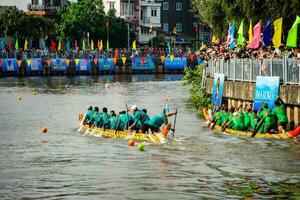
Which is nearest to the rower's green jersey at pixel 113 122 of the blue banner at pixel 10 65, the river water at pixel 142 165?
the river water at pixel 142 165

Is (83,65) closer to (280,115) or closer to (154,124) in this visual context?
(154,124)

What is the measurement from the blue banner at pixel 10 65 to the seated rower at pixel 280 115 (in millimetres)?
75030

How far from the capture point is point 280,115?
135ft

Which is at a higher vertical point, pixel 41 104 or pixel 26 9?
pixel 26 9

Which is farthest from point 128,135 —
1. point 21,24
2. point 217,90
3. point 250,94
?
point 21,24

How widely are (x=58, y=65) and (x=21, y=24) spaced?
41.1 ft

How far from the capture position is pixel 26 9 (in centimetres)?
14550

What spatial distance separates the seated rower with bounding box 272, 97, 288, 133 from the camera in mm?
40969

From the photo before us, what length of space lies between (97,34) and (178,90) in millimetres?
51312

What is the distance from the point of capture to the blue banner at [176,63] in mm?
121694

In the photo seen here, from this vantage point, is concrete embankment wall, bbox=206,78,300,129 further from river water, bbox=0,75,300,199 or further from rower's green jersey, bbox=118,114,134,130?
rower's green jersey, bbox=118,114,134,130

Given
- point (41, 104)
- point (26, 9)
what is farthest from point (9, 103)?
point (26, 9)

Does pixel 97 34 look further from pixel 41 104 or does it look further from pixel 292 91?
pixel 292 91

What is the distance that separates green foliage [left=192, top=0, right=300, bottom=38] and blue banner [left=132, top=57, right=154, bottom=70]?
182 ft
